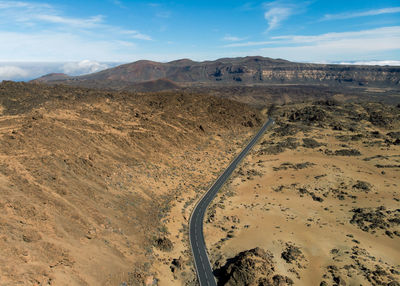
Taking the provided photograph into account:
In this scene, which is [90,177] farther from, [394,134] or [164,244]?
[394,134]

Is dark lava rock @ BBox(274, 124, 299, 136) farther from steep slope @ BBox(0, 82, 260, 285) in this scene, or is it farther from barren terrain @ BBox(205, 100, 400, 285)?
steep slope @ BBox(0, 82, 260, 285)

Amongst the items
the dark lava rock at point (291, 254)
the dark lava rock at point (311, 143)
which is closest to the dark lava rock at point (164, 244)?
the dark lava rock at point (291, 254)

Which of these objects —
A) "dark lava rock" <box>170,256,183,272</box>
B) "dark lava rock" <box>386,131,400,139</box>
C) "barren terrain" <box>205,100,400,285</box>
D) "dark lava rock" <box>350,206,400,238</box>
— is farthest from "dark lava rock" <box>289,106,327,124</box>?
"dark lava rock" <box>170,256,183,272</box>

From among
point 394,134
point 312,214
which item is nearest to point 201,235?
point 312,214

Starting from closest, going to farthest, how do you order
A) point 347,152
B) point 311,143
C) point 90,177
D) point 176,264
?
point 176,264, point 90,177, point 347,152, point 311,143

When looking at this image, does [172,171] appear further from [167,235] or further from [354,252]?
[354,252]

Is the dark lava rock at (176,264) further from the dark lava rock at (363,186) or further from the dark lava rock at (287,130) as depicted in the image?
the dark lava rock at (287,130)

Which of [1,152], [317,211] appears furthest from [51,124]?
[317,211]
